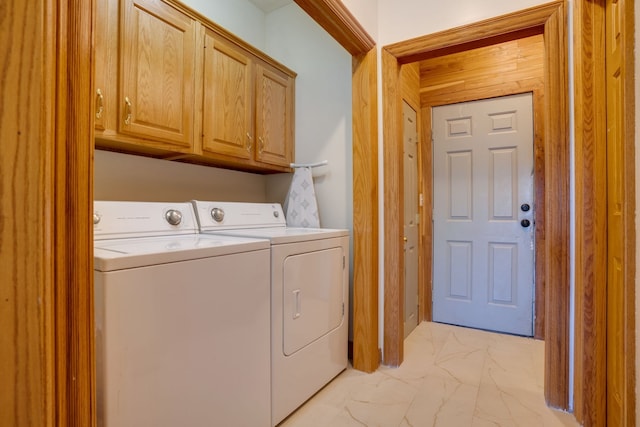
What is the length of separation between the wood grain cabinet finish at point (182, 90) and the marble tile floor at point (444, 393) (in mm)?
1487

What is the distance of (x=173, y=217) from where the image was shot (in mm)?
1626

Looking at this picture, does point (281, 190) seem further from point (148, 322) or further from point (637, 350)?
point (637, 350)

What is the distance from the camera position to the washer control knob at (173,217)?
161 cm

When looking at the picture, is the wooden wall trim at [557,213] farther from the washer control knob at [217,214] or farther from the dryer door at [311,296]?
the washer control knob at [217,214]

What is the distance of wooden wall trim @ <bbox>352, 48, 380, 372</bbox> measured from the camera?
1.99 metres

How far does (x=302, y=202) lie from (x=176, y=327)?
1316 mm

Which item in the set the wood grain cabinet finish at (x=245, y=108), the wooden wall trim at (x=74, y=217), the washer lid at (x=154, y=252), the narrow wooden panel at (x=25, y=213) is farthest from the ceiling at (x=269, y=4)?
the narrow wooden panel at (x=25, y=213)

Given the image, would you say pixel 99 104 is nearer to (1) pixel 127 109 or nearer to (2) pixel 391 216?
(1) pixel 127 109

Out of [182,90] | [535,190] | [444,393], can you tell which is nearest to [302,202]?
→ [182,90]

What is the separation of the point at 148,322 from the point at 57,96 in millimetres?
679

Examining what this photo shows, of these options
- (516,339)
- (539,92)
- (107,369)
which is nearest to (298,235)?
(107,369)

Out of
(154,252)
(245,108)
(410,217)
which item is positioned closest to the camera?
(154,252)

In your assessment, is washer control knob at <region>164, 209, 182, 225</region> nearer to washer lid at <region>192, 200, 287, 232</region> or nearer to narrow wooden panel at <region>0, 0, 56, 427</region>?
washer lid at <region>192, 200, 287, 232</region>

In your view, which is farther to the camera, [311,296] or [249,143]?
[249,143]
